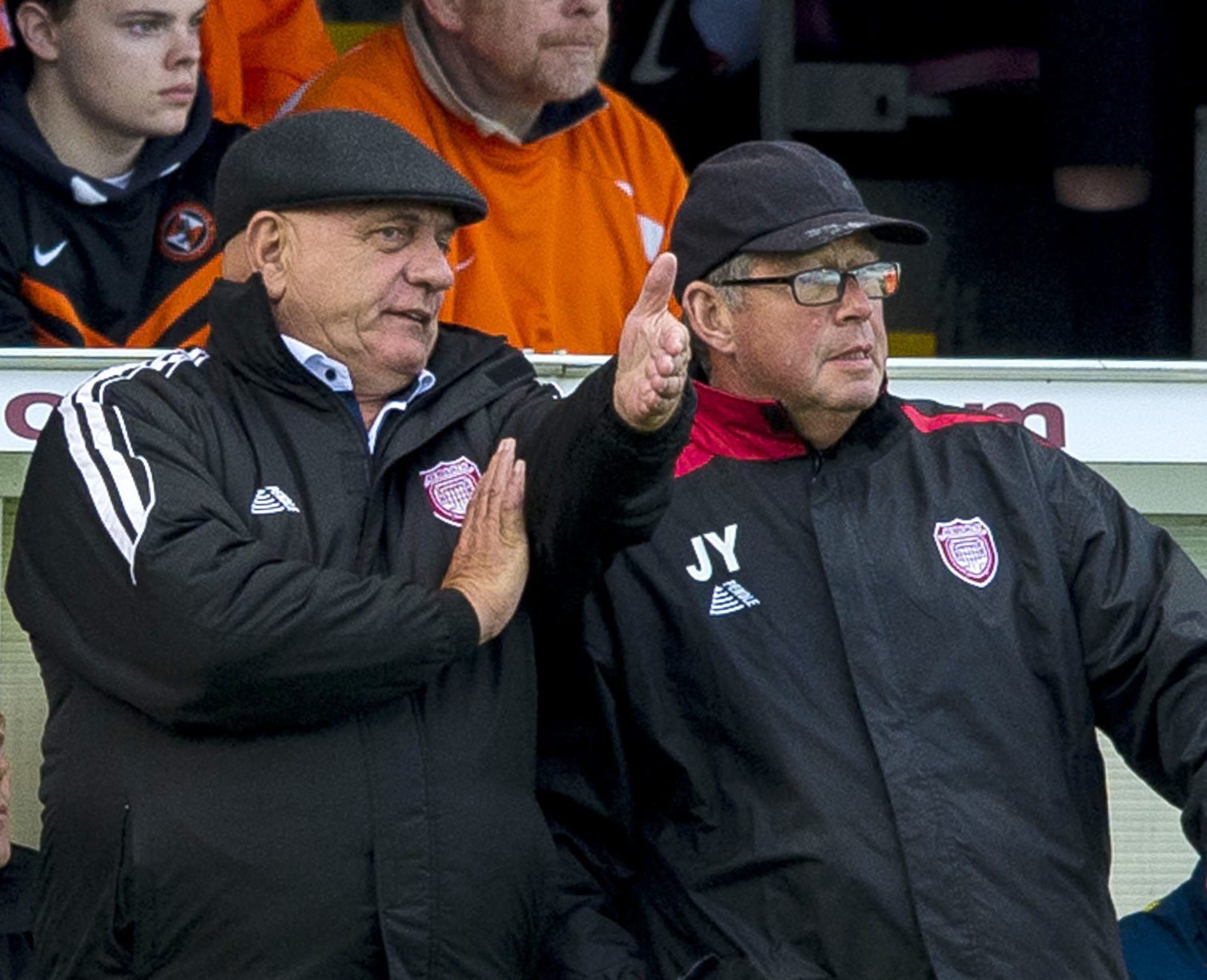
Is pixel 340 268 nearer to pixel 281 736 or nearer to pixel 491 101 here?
pixel 281 736

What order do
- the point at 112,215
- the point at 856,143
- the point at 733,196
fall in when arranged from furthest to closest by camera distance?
the point at 856,143 < the point at 112,215 < the point at 733,196

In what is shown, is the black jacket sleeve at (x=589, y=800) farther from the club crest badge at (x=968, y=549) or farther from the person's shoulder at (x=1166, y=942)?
the person's shoulder at (x=1166, y=942)

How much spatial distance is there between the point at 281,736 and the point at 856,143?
8.75ft

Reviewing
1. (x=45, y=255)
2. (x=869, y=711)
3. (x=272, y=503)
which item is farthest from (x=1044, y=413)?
(x=45, y=255)

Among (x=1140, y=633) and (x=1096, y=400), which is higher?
(x=1096, y=400)

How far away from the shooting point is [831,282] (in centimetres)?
334

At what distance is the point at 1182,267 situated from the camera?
Answer: 482cm

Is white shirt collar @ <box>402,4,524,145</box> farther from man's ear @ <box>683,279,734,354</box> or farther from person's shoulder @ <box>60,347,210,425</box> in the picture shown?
person's shoulder @ <box>60,347,210,425</box>

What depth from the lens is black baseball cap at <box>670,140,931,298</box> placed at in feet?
11.0

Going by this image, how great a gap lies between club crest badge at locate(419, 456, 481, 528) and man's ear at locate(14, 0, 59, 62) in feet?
4.67

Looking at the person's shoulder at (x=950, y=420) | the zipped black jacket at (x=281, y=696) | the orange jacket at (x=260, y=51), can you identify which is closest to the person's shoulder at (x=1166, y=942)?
the person's shoulder at (x=950, y=420)

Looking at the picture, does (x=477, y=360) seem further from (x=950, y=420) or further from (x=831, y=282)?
(x=950, y=420)

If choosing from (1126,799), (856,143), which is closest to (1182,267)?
(856,143)

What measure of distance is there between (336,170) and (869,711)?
93cm
